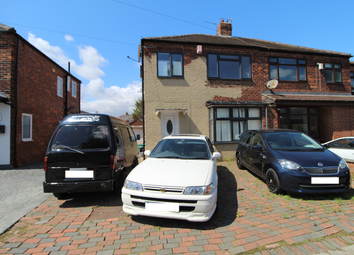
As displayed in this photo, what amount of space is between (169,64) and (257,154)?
6.36m

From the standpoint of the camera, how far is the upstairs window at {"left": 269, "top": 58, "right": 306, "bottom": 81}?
439 inches

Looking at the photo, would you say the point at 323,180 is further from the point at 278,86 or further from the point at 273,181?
the point at 278,86

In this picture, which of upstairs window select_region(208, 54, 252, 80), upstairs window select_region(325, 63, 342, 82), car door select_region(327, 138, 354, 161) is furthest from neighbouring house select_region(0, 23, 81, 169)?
upstairs window select_region(325, 63, 342, 82)

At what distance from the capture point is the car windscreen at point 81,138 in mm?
4156

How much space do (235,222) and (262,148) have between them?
2.70 m

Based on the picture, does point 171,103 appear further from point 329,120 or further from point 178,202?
point 329,120

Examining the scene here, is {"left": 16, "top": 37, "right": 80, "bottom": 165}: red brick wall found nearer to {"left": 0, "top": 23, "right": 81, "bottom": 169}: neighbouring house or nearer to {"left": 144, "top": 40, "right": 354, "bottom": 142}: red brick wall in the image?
{"left": 0, "top": 23, "right": 81, "bottom": 169}: neighbouring house

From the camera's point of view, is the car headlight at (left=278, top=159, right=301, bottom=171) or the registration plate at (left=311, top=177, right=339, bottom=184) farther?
the car headlight at (left=278, top=159, right=301, bottom=171)

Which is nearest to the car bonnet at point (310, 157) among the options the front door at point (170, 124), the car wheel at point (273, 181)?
the car wheel at point (273, 181)

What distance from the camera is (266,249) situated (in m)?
2.62

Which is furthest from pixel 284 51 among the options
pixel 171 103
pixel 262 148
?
pixel 262 148

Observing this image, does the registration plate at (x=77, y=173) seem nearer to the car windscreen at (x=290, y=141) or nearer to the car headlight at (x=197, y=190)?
the car headlight at (x=197, y=190)

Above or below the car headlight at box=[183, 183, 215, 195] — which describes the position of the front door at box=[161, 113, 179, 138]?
above

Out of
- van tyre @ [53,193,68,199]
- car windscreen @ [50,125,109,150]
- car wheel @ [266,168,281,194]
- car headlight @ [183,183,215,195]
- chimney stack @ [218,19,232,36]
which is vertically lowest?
van tyre @ [53,193,68,199]
